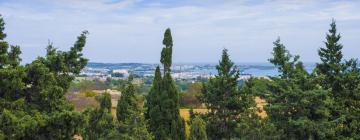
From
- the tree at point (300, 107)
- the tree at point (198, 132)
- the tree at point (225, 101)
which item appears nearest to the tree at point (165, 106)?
the tree at point (225, 101)

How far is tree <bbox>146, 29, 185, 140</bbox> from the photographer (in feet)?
112

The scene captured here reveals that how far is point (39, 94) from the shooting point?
18.3 metres

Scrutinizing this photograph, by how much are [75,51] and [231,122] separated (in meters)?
16.9

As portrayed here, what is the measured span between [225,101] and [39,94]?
58.2 ft

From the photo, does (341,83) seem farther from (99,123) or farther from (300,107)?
(99,123)

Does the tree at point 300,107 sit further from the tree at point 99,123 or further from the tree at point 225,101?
the tree at point 99,123

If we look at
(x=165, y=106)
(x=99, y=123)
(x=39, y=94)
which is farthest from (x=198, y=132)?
(x=39, y=94)

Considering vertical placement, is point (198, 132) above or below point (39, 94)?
below

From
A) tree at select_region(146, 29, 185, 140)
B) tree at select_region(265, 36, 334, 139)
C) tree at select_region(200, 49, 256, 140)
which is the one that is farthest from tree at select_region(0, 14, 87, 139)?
tree at select_region(200, 49, 256, 140)

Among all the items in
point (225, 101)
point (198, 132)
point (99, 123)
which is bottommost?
point (198, 132)

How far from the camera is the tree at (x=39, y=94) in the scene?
55.1 feet

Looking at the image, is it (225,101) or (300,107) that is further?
(225,101)

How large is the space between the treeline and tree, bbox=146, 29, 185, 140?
7cm

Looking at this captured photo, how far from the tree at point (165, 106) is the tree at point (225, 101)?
6.39 feet
